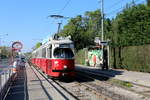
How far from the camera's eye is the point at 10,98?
13.3m

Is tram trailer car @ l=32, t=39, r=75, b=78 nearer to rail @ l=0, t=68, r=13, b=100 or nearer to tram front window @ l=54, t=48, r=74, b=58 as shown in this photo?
tram front window @ l=54, t=48, r=74, b=58

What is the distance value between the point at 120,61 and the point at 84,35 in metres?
54.9

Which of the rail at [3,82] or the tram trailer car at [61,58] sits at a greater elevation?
the tram trailer car at [61,58]

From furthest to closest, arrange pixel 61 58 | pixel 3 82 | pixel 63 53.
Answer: pixel 63 53 < pixel 61 58 < pixel 3 82

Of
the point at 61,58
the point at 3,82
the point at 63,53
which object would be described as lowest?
the point at 3,82

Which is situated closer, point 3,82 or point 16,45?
point 3,82

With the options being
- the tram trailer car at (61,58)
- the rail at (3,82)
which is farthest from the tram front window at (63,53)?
the rail at (3,82)

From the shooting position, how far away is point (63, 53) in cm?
2170

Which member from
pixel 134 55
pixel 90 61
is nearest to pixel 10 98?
pixel 134 55

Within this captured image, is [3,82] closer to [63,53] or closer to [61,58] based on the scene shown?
[61,58]

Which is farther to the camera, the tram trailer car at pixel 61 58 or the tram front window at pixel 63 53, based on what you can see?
the tram front window at pixel 63 53

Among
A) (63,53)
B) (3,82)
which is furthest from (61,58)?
(3,82)

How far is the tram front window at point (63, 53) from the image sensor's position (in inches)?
850

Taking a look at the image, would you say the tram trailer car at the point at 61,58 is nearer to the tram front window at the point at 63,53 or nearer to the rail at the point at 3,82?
the tram front window at the point at 63,53
